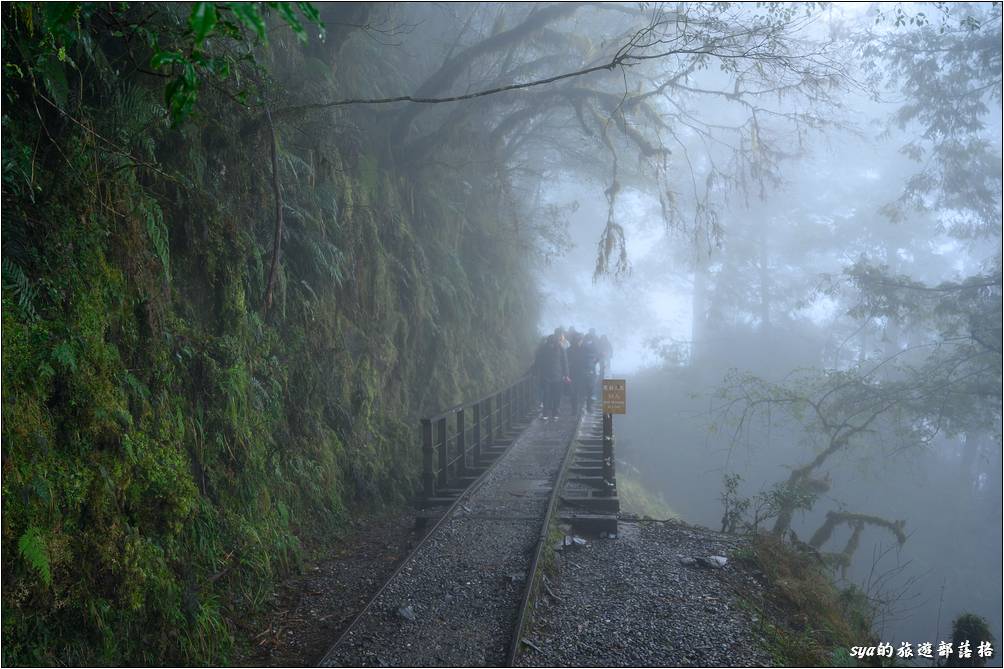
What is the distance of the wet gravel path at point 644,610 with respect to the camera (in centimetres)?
469

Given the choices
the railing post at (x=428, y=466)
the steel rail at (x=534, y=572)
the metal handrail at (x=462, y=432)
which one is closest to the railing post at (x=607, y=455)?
the steel rail at (x=534, y=572)

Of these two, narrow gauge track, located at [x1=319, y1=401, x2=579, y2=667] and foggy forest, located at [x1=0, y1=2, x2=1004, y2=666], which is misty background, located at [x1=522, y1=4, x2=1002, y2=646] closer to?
foggy forest, located at [x1=0, y1=2, x2=1004, y2=666]

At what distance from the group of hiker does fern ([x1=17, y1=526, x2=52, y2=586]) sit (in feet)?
42.6

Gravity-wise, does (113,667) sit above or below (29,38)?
below

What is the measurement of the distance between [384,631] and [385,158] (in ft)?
28.9

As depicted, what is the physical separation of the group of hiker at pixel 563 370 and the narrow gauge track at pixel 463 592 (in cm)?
698

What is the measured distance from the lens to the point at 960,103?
48.0 ft

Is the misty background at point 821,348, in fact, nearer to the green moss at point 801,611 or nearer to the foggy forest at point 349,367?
the foggy forest at point 349,367

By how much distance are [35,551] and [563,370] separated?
520 inches

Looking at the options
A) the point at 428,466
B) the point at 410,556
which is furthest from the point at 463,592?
the point at 428,466

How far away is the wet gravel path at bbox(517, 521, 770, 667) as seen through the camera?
4691 millimetres

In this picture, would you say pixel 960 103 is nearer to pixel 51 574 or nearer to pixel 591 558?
pixel 591 558

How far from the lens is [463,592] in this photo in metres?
5.64

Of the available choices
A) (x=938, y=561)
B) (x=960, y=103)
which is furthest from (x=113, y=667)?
(x=938, y=561)
